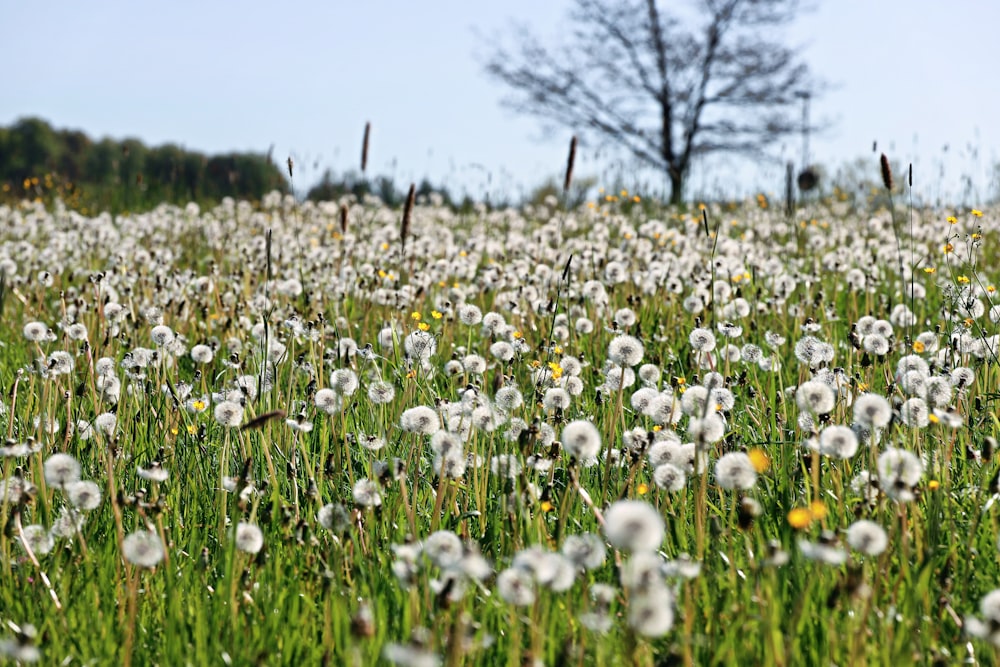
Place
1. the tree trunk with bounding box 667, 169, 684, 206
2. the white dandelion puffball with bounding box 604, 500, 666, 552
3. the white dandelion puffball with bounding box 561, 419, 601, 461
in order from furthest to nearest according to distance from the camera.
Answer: the tree trunk with bounding box 667, 169, 684, 206
the white dandelion puffball with bounding box 561, 419, 601, 461
the white dandelion puffball with bounding box 604, 500, 666, 552

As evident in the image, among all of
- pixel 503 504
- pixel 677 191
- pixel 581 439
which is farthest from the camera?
pixel 677 191

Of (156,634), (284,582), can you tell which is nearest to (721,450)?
(284,582)

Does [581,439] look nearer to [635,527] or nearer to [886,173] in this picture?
[635,527]

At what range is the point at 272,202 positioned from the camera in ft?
37.6

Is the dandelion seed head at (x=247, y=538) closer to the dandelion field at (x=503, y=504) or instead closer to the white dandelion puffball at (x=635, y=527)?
the dandelion field at (x=503, y=504)

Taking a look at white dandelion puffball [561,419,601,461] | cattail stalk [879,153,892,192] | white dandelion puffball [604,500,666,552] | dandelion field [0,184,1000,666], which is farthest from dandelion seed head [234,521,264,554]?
cattail stalk [879,153,892,192]

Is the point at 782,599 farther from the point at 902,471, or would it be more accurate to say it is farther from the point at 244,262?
the point at 244,262

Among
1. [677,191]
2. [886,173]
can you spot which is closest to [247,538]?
[886,173]

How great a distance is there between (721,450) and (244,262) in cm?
455

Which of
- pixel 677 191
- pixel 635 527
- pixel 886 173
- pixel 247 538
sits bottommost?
pixel 247 538

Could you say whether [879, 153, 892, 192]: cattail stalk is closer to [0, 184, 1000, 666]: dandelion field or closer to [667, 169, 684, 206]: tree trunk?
[0, 184, 1000, 666]: dandelion field

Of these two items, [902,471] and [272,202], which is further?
[272,202]

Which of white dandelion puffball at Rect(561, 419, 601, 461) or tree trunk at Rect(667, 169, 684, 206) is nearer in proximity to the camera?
white dandelion puffball at Rect(561, 419, 601, 461)

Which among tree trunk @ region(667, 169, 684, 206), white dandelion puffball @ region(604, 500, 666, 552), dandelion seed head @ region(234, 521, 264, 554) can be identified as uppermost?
tree trunk @ region(667, 169, 684, 206)
